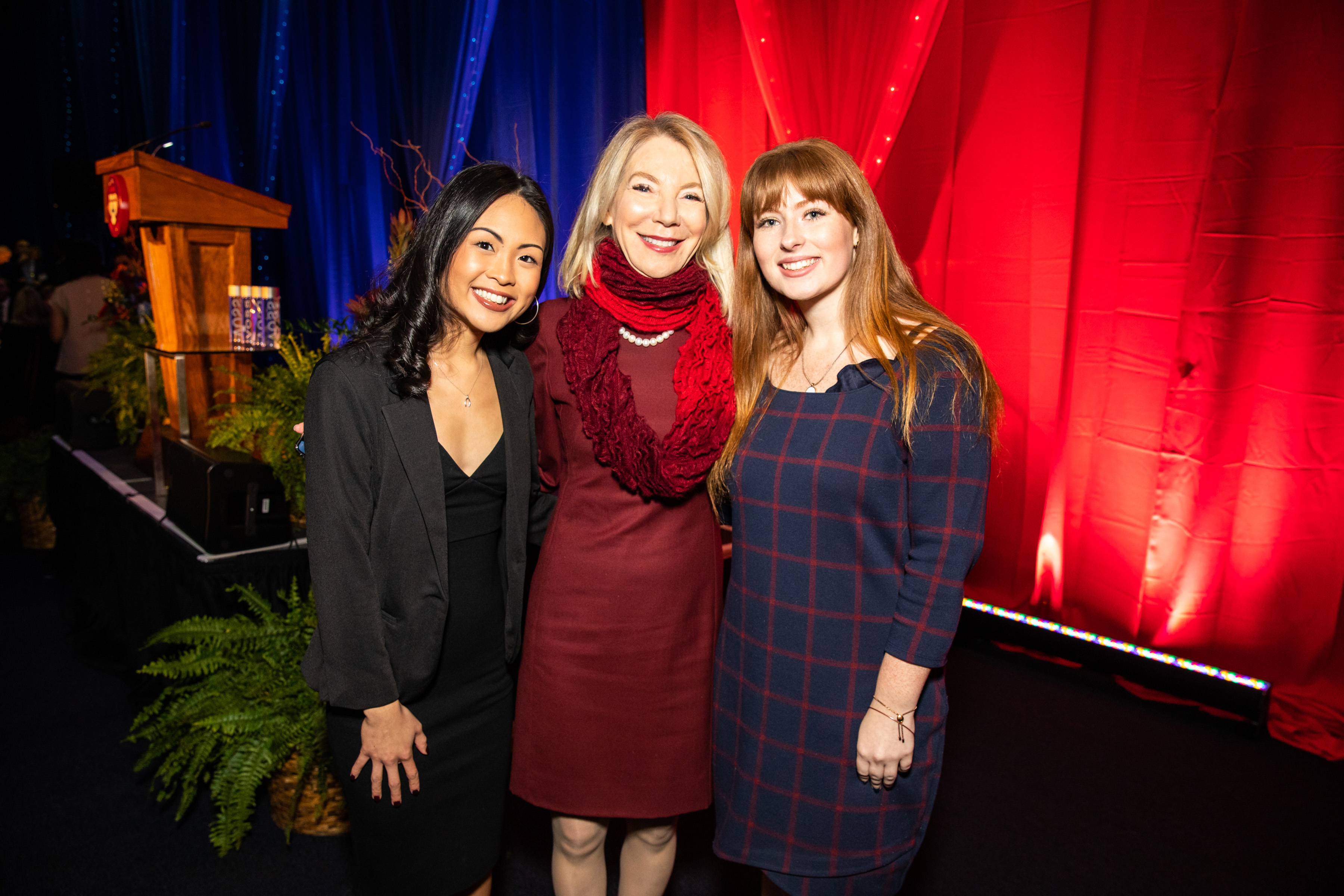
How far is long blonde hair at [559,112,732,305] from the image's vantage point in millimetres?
1674

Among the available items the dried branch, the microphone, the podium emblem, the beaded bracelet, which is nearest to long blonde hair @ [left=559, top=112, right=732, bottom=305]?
the beaded bracelet

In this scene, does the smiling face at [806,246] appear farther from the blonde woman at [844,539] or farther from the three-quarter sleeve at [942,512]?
the three-quarter sleeve at [942,512]

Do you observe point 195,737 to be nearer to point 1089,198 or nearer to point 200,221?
point 200,221

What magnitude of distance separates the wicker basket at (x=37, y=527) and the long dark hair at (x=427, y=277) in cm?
479

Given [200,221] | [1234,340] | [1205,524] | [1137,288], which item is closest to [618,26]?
[200,221]

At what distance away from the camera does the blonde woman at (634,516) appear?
1.61 m

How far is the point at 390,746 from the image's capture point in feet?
4.82

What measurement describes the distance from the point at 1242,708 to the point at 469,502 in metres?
2.94

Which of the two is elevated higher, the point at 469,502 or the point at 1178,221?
the point at 1178,221

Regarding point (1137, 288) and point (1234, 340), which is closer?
point (1234, 340)

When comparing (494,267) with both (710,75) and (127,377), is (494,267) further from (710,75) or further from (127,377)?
(127,377)

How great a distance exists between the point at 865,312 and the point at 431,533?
0.84 metres

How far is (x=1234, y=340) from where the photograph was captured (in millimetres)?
2883

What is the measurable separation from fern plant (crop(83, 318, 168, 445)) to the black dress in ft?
10.1
